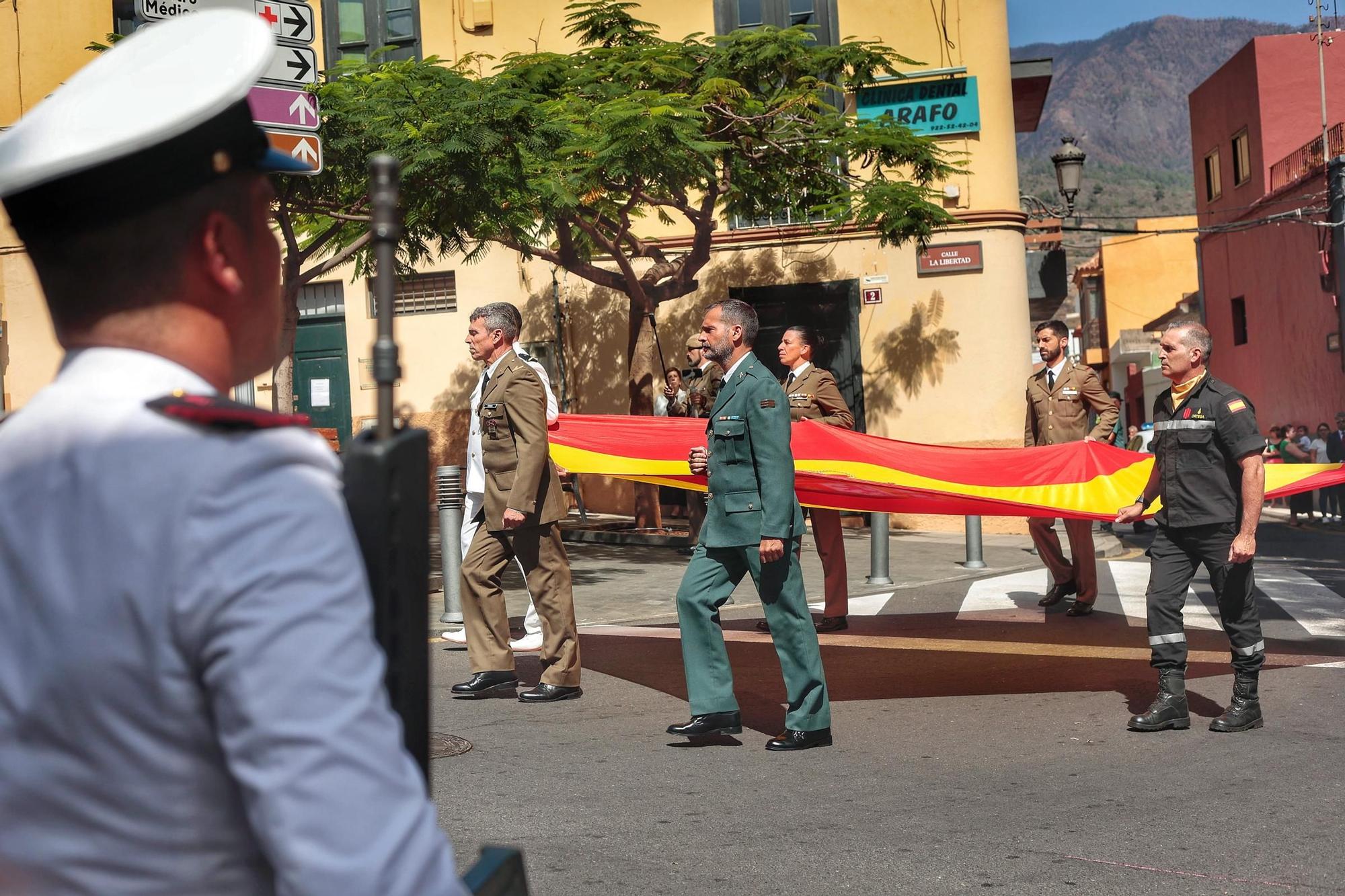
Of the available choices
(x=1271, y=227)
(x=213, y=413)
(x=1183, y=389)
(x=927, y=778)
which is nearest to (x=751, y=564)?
(x=927, y=778)

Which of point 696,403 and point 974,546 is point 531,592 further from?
point 974,546

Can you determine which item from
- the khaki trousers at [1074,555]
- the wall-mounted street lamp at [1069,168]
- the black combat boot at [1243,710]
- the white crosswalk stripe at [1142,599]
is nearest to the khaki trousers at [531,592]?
the black combat boot at [1243,710]

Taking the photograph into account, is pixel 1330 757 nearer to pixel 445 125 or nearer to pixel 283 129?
pixel 283 129

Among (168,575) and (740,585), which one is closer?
(168,575)

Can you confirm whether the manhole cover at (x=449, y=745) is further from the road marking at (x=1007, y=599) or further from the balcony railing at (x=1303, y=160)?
the balcony railing at (x=1303, y=160)

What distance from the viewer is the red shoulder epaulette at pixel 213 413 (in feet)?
3.66

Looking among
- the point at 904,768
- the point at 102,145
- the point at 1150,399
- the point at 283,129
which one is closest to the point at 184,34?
the point at 102,145

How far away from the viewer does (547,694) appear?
7566 millimetres

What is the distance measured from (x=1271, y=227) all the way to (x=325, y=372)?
2354cm

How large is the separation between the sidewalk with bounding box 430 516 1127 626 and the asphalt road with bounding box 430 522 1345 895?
1.87m

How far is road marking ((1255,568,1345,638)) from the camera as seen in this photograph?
9688 millimetres

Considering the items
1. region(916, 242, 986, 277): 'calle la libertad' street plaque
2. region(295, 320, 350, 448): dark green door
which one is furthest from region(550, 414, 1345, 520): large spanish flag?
region(295, 320, 350, 448): dark green door

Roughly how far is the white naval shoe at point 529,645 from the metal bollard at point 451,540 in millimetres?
1191

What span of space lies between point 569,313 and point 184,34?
19.9 m
